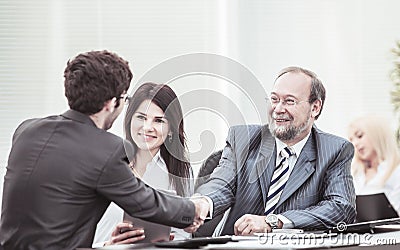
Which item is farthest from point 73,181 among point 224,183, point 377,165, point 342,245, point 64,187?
point 377,165

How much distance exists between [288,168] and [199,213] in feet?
2.20

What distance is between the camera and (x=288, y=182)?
11.8 feet

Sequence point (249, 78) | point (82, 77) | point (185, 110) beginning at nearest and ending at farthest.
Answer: point (82, 77)
point (185, 110)
point (249, 78)

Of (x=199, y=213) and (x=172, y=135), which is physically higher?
(x=172, y=135)

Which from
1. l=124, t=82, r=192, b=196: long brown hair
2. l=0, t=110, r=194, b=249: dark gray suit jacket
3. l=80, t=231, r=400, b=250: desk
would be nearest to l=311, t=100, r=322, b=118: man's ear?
l=124, t=82, r=192, b=196: long brown hair

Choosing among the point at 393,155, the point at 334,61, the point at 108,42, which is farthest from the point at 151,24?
the point at 393,155

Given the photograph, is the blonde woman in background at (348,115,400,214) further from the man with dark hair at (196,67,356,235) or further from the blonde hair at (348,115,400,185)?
the man with dark hair at (196,67,356,235)

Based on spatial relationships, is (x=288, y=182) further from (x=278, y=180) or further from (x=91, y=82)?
(x=91, y=82)

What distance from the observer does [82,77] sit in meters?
2.88

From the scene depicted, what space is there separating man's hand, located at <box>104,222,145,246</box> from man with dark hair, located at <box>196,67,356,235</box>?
1.96 ft

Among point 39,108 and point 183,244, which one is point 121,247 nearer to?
point 183,244

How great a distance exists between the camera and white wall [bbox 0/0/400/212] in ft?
18.6

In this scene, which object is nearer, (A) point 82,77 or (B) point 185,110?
(A) point 82,77

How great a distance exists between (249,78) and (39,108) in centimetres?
142
